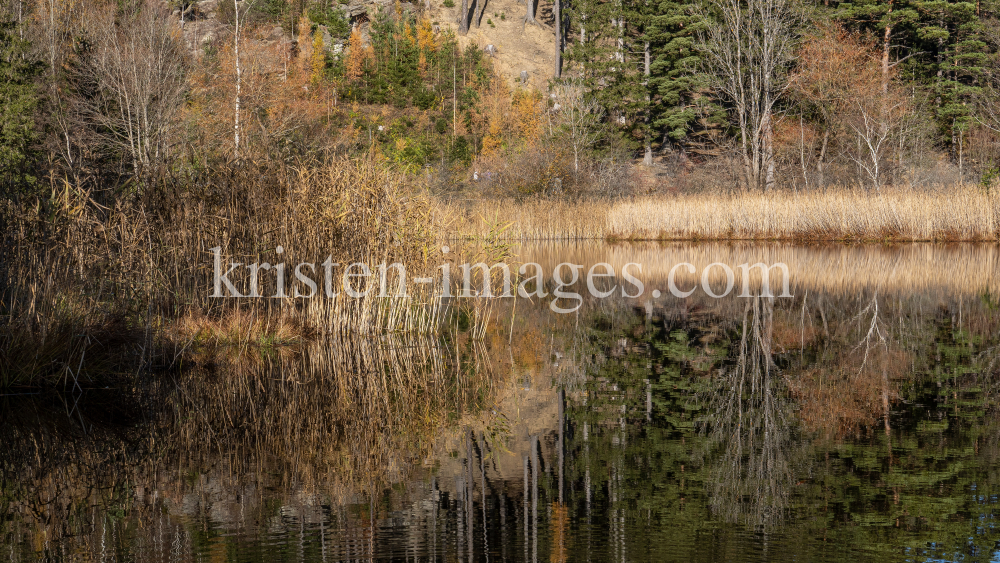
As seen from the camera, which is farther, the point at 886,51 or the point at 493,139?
the point at 493,139

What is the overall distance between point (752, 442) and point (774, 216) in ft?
67.6

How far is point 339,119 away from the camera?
147 ft

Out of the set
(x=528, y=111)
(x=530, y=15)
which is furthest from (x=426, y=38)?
(x=528, y=111)

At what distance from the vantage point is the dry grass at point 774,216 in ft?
74.8

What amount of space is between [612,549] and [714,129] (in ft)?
140

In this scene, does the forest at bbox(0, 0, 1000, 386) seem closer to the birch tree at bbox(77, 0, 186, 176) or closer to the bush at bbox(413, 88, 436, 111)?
the birch tree at bbox(77, 0, 186, 176)

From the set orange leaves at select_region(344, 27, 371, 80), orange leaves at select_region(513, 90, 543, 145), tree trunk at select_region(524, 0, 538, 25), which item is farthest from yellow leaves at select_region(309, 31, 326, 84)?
tree trunk at select_region(524, 0, 538, 25)

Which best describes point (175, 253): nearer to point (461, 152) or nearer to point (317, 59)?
point (461, 152)

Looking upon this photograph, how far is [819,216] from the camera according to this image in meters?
24.1

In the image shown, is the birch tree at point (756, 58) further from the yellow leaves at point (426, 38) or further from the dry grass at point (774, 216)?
the yellow leaves at point (426, 38)

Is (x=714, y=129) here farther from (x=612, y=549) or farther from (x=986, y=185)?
(x=612, y=549)

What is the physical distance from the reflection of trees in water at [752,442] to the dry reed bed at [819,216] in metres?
16.8

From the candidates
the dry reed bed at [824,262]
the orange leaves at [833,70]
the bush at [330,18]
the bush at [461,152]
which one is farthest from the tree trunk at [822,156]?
the bush at [330,18]

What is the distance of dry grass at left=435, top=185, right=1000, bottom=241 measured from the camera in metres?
22.8
